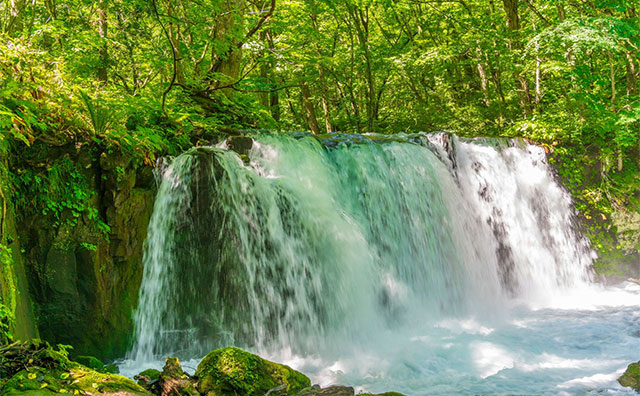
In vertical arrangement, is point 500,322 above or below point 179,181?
below

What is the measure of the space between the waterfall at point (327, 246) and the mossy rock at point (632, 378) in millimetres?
2647

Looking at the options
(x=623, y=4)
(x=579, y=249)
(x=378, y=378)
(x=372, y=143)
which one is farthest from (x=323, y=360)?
(x=623, y=4)

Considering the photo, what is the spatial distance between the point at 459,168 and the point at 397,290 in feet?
12.2

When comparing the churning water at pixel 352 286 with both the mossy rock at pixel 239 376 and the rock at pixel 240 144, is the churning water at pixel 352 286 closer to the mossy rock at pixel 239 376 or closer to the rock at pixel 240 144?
the rock at pixel 240 144

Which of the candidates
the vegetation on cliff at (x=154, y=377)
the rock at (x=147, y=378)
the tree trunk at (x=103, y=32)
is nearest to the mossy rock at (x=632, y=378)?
the vegetation on cliff at (x=154, y=377)

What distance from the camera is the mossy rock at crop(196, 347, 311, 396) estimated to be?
335 cm

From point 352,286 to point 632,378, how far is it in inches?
129

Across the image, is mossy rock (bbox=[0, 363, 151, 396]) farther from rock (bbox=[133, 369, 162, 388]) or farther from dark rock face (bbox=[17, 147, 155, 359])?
dark rock face (bbox=[17, 147, 155, 359])

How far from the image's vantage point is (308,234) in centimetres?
584

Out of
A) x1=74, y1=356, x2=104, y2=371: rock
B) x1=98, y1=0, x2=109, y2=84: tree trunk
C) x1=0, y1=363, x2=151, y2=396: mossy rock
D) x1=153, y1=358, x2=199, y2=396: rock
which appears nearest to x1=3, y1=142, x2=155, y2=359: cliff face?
x1=74, y1=356, x2=104, y2=371: rock

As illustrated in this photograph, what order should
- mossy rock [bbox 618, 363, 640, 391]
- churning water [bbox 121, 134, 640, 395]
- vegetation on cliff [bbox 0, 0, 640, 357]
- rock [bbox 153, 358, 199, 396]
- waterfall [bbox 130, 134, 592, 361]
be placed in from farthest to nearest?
waterfall [bbox 130, 134, 592, 361] → churning water [bbox 121, 134, 640, 395] → vegetation on cliff [bbox 0, 0, 640, 357] → mossy rock [bbox 618, 363, 640, 391] → rock [bbox 153, 358, 199, 396]

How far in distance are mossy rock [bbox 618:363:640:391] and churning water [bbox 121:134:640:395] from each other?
0.10 m

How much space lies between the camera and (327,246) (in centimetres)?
583

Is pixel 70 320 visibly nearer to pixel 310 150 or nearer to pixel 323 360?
pixel 323 360
